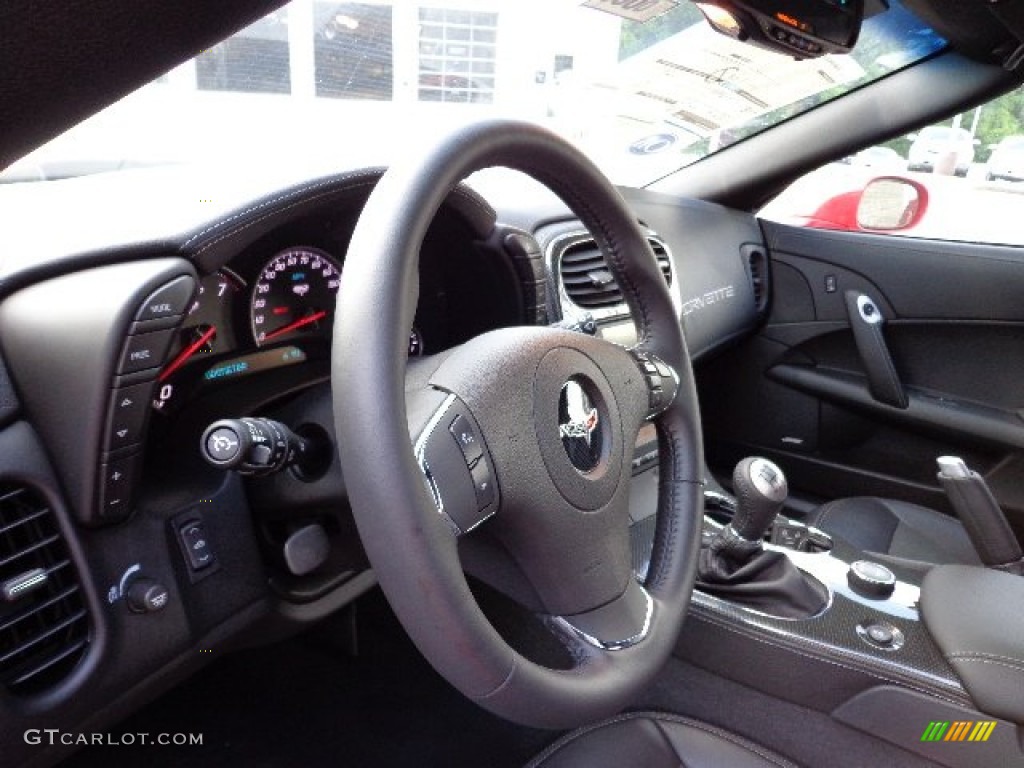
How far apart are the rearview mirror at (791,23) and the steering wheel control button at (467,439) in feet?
4.14

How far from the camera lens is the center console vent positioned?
70.5 inches

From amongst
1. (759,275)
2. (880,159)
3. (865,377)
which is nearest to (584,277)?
(759,275)

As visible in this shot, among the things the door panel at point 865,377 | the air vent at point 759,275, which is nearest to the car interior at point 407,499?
the door panel at point 865,377

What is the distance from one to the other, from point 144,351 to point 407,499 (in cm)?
41

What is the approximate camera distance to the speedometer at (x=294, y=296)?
122 centimetres

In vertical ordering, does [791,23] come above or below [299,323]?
above

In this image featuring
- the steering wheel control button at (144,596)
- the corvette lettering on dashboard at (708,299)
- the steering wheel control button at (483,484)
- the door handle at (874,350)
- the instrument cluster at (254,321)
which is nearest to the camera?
the steering wheel control button at (483,484)

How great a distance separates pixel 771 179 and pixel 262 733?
6.30 feet

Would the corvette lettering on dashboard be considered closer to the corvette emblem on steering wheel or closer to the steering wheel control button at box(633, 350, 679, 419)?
the steering wheel control button at box(633, 350, 679, 419)

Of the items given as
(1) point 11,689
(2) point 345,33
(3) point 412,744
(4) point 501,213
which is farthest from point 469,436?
(2) point 345,33

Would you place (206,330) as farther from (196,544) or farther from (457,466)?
(457,466)

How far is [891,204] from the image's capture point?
255cm

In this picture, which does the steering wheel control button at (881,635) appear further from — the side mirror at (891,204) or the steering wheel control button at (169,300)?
the side mirror at (891,204)

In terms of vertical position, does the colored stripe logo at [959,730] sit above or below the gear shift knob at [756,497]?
below
